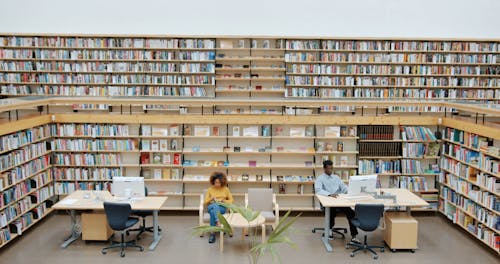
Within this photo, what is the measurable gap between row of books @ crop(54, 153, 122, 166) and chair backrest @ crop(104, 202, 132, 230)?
6.48 ft

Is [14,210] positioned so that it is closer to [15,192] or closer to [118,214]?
[15,192]

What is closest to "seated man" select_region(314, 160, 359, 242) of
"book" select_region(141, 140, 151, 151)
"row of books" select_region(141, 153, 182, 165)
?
"row of books" select_region(141, 153, 182, 165)

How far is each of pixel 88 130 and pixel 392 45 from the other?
7.43m

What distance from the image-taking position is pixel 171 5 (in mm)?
12000

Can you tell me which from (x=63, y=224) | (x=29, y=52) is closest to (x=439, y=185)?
(x=63, y=224)

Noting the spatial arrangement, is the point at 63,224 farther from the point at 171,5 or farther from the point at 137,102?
the point at 171,5

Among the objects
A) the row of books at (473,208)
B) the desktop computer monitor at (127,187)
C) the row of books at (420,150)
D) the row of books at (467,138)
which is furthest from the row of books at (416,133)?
the desktop computer monitor at (127,187)

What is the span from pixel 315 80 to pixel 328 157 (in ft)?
12.3

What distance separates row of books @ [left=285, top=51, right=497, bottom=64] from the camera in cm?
1139

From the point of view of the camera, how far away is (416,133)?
8141 mm

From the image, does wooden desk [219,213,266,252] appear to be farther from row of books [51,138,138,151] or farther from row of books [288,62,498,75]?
row of books [288,62,498,75]

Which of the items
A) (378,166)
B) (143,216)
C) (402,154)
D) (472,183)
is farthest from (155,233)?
(472,183)

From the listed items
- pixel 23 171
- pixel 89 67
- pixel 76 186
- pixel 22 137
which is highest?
pixel 89 67

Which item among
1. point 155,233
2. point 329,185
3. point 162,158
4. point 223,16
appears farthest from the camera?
point 223,16
